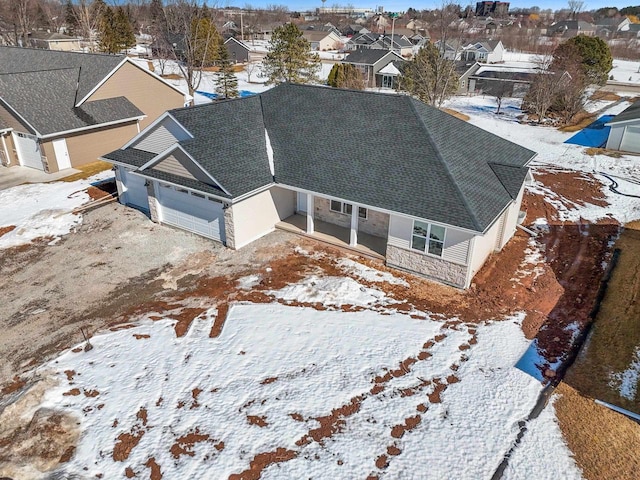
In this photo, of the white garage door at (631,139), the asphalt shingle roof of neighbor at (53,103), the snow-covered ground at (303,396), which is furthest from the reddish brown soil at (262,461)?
the white garage door at (631,139)

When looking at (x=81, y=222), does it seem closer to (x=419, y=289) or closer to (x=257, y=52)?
(x=419, y=289)

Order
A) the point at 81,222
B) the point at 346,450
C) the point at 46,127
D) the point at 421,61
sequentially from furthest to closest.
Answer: the point at 421,61 → the point at 46,127 → the point at 81,222 → the point at 346,450

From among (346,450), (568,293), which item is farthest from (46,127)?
(568,293)

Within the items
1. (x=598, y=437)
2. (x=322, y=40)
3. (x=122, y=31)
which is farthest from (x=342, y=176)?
(x=322, y=40)

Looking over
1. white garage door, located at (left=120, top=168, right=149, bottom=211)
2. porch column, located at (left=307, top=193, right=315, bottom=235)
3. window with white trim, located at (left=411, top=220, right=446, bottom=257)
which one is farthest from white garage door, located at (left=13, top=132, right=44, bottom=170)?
window with white trim, located at (left=411, top=220, right=446, bottom=257)

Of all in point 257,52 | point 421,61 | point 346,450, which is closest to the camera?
point 346,450

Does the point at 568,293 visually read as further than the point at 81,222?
No

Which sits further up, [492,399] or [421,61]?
[421,61]
